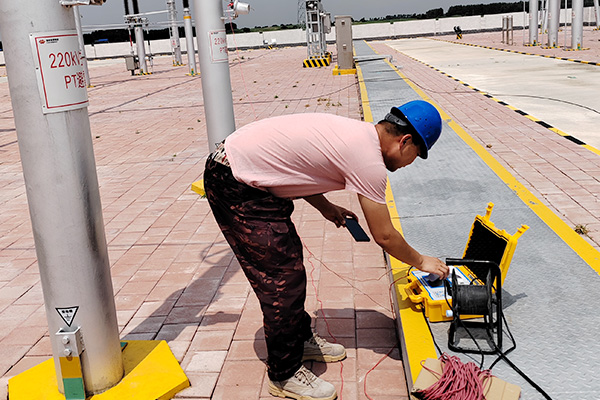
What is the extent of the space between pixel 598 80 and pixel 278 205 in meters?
14.3

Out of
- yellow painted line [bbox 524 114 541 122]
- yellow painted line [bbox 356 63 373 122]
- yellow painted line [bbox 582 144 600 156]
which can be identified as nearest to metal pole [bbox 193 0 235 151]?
yellow painted line [bbox 356 63 373 122]

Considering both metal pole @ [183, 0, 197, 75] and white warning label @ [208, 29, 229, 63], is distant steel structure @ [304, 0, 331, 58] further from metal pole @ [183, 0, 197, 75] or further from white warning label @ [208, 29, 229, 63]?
white warning label @ [208, 29, 229, 63]

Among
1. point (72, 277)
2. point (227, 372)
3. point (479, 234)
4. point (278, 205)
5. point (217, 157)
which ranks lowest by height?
point (227, 372)

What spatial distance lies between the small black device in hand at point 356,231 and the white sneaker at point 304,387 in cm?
74

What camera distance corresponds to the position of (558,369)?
9.82ft

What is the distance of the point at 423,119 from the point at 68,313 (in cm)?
195

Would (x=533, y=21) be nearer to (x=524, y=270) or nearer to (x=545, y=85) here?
(x=545, y=85)

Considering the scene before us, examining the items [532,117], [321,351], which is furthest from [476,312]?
[532,117]

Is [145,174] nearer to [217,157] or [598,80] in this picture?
[217,157]

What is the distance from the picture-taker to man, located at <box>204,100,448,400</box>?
272 centimetres

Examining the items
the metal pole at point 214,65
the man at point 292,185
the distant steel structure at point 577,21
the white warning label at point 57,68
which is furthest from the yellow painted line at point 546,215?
the distant steel structure at point 577,21

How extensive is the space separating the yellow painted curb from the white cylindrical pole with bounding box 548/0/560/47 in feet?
88.6

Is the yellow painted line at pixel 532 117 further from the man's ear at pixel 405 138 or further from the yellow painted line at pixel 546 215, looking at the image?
the man's ear at pixel 405 138


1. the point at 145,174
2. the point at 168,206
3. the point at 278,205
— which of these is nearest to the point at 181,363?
the point at 278,205
